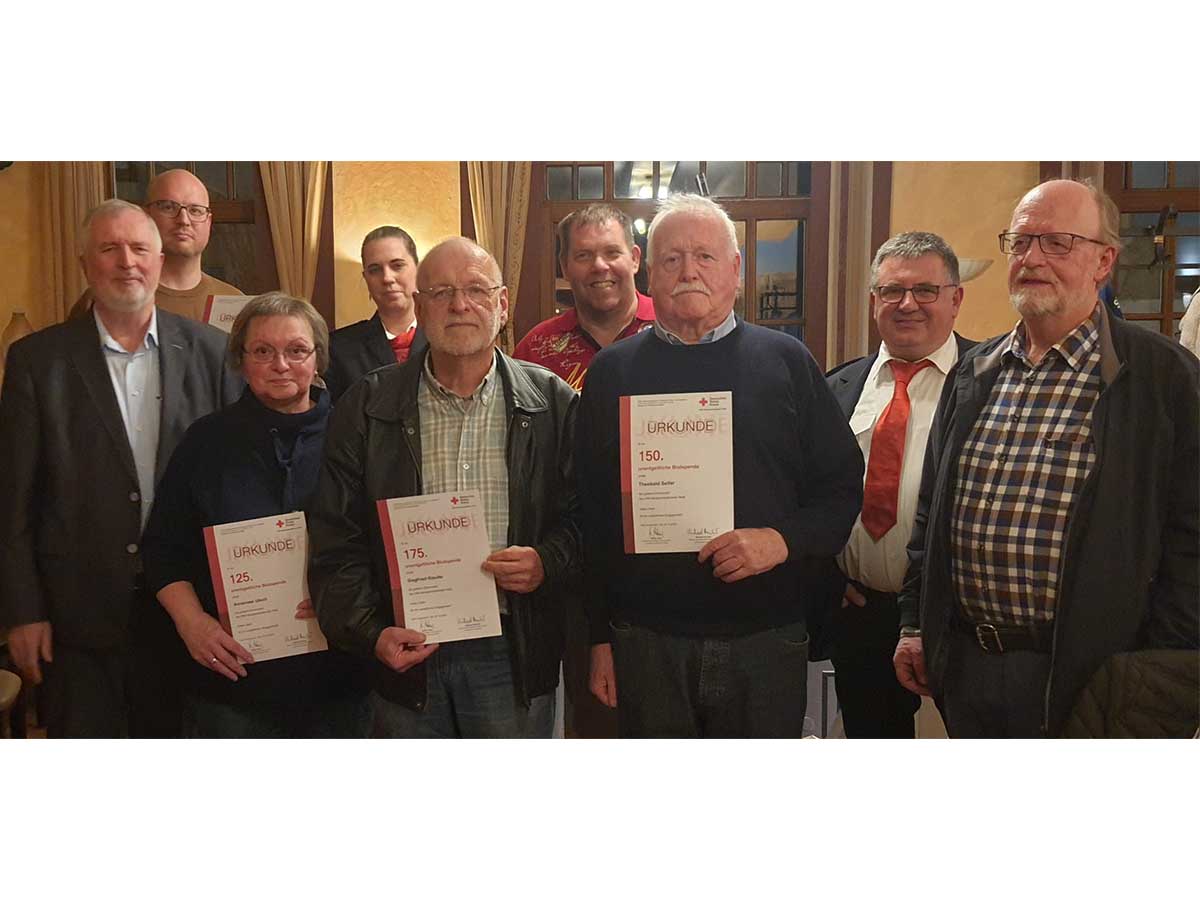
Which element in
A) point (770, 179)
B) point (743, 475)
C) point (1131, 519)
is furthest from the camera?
point (770, 179)

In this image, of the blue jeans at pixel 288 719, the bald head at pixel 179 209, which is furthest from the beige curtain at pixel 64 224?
the blue jeans at pixel 288 719

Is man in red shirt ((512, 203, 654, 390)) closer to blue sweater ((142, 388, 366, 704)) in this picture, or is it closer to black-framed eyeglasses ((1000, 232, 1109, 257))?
blue sweater ((142, 388, 366, 704))

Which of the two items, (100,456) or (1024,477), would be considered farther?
(100,456)

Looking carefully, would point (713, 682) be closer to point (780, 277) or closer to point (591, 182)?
point (780, 277)

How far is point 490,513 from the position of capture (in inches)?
110

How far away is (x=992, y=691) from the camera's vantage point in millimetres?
2725

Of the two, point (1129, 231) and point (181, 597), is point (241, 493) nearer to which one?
point (181, 597)

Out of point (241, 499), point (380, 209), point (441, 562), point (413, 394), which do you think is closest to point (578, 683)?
point (441, 562)

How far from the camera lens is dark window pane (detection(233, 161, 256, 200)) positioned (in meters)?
2.88

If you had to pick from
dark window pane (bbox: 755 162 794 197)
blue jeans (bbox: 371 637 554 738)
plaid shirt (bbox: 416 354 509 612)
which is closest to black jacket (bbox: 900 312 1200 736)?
dark window pane (bbox: 755 162 794 197)

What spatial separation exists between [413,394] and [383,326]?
0.73 ft

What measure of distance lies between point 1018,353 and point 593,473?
1.12 metres

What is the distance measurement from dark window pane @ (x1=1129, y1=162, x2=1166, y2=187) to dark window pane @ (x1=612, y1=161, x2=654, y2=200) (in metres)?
1.27

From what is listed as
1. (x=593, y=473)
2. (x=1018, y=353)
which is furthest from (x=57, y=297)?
(x=1018, y=353)
